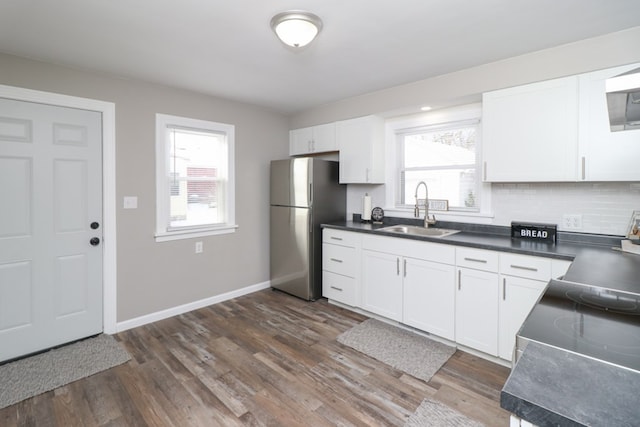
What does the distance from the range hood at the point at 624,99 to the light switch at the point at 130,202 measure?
11.5 feet

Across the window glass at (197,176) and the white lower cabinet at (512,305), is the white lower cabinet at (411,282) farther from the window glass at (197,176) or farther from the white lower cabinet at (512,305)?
the window glass at (197,176)

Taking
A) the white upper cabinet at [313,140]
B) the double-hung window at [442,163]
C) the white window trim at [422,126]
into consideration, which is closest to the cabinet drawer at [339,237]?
the white window trim at [422,126]

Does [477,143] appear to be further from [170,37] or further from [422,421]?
[170,37]

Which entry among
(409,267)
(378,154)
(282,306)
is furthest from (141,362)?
(378,154)

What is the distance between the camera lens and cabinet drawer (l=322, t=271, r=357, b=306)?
137 inches

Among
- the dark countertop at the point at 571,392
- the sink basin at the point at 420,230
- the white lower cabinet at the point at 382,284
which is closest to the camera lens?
the dark countertop at the point at 571,392

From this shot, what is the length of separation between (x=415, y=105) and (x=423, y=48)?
0.82 meters

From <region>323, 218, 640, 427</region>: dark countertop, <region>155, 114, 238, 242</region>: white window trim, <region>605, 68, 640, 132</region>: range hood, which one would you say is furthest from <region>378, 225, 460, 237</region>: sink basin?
<region>323, 218, 640, 427</region>: dark countertop

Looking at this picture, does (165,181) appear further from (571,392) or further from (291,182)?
(571,392)

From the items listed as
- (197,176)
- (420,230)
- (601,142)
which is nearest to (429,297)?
(420,230)

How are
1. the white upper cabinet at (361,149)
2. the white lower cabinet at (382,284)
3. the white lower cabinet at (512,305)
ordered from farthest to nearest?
the white upper cabinet at (361,149) → the white lower cabinet at (382,284) → the white lower cabinet at (512,305)

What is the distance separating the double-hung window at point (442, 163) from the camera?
3.24m

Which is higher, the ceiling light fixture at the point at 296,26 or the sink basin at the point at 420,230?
the ceiling light fixture at the point at 296,26

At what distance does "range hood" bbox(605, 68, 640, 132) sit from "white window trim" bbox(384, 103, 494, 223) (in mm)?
1471
